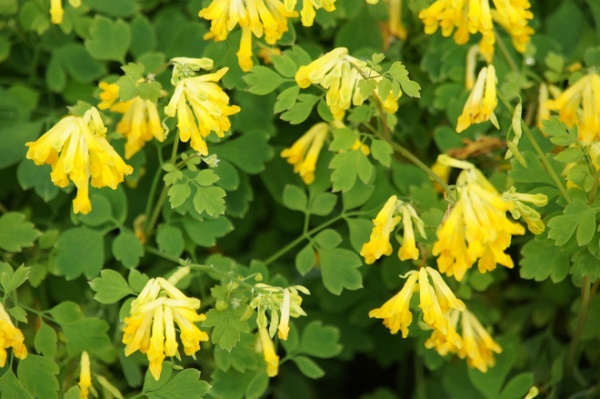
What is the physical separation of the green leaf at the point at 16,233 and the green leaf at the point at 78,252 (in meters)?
0.06

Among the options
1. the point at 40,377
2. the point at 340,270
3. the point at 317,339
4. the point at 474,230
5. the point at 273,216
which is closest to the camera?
the point at 474,230

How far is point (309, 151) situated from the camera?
155cm

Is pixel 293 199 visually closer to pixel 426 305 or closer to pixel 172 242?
pixel 172 242

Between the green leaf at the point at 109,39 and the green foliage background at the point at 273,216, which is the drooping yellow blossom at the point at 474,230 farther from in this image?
the green leaf at the point at 109,39

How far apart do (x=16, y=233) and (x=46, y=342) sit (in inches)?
10.5

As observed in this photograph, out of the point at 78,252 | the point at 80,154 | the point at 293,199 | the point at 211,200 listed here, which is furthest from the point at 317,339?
the point at 80,154

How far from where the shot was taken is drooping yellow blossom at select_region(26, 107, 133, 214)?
1.20 m

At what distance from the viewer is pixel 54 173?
48.2 inches

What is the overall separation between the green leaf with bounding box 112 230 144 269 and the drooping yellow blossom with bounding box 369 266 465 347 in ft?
1.60

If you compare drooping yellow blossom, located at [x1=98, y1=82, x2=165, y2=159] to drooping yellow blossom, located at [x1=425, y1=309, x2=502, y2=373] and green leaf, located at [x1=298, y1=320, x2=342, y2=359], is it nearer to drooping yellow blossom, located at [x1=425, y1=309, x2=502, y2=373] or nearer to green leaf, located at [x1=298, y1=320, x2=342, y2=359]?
green leaf, located at [x1=298, y1=320, x2=342, y2=359]

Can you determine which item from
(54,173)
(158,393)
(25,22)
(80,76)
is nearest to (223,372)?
(158,393)

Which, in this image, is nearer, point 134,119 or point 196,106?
point 196,106

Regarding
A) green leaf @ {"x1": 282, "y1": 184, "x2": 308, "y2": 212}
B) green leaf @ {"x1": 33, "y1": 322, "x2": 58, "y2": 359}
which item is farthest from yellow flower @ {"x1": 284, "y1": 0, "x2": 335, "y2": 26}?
green leaf @ {"x1": 33, "y1": 322, "x2": 58, "y2": 359}

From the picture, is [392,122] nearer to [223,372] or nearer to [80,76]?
[223,372]
